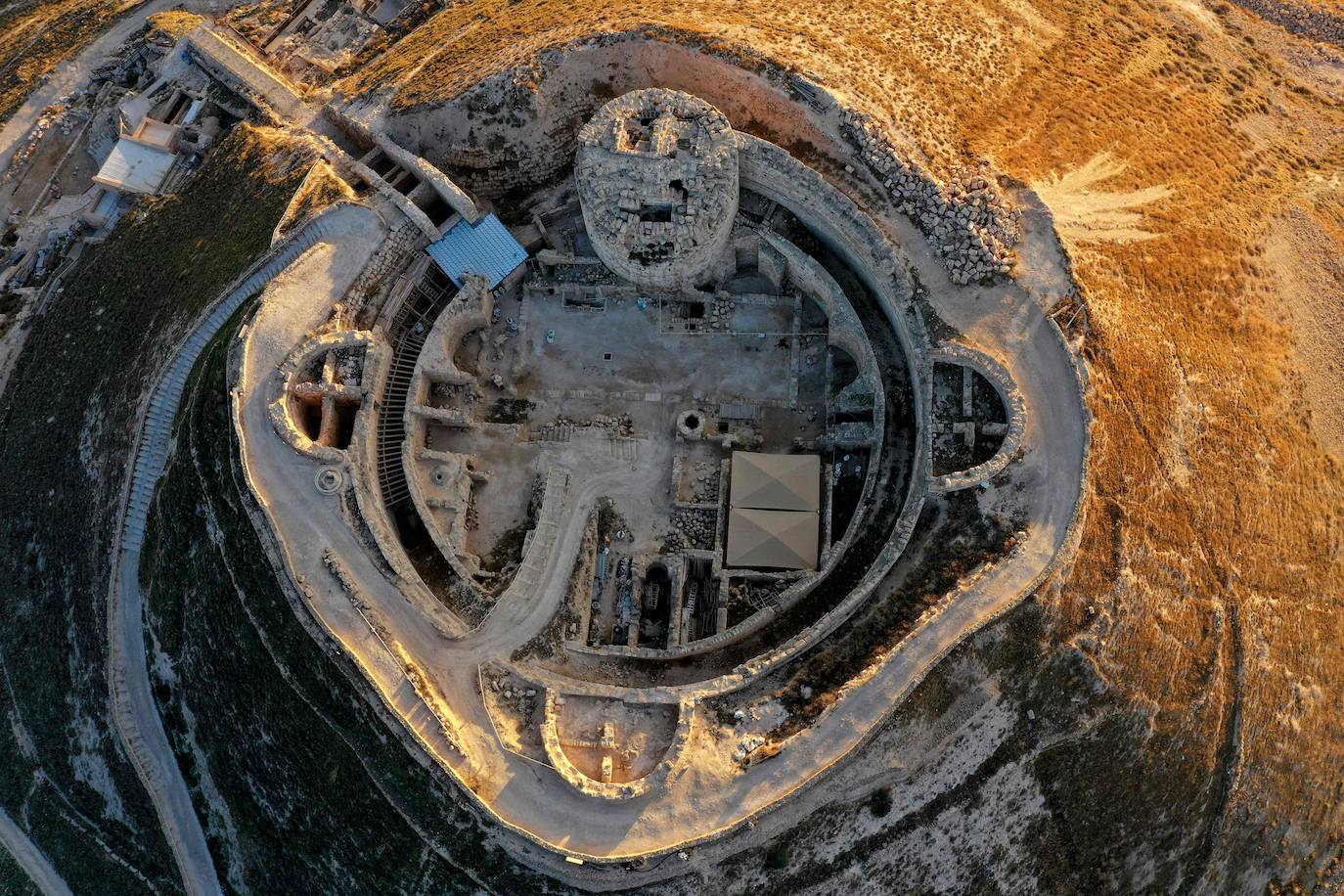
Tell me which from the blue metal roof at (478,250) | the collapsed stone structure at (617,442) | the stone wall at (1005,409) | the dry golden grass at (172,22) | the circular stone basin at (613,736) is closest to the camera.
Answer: the circular stone basin at (613,736)

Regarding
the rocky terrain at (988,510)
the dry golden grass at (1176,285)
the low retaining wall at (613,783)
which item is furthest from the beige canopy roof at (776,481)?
the dry golden grass at (1176,285)

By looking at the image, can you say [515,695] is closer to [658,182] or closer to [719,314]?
[719,314]

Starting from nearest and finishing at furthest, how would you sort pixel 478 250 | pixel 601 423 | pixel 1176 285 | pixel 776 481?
pixel 776 481, pixel 1176 285, pixel 601 423, pixel 478 250

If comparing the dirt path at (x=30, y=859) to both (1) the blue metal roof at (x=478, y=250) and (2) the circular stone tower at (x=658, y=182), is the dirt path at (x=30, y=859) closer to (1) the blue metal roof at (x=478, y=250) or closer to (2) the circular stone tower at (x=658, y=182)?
(1) the blue metal roof at (x=478, y=250)

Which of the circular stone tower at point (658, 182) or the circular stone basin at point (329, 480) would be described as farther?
the circular stone tower at point (658, 182)

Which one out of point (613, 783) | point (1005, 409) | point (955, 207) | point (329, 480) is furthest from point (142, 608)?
point (955, 207)

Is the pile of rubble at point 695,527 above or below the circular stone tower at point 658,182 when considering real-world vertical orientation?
below
